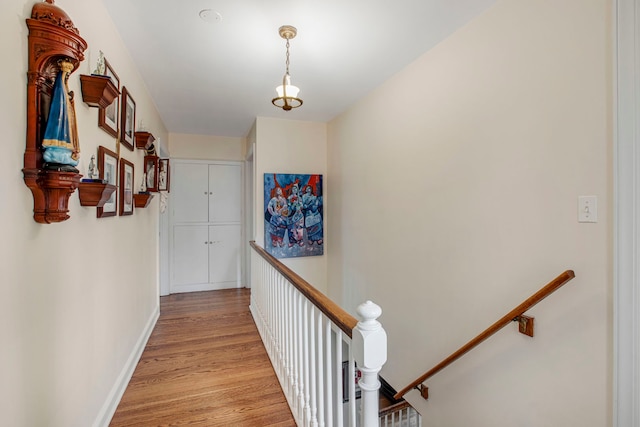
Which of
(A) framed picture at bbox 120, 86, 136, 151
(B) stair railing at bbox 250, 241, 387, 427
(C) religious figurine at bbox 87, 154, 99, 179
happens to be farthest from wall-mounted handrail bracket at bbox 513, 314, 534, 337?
(A) framed picture at bbox 120, 86, 136, 151

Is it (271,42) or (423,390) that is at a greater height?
(271,42)

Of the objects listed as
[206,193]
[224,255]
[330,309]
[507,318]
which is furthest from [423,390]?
[206,193]

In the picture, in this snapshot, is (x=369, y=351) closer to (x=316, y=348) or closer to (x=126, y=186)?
(x=316, y=348)

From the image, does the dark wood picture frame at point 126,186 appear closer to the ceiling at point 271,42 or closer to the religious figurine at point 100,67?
the religious figurine at point 100,67

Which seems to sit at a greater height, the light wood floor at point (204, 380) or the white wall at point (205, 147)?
the white wall at point (205, 147)

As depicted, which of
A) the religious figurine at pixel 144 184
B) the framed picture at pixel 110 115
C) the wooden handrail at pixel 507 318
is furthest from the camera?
the religious figurine at pixel 144 184

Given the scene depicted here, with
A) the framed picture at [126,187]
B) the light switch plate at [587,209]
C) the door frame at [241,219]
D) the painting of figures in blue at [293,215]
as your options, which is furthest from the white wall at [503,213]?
the door frame at [241,219]

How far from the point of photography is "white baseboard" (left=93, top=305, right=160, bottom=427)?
173cm

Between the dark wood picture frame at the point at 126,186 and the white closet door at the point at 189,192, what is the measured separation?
2.32 metres

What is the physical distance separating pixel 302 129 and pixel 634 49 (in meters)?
3.21

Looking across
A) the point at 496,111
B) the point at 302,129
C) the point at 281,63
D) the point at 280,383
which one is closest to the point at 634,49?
the point at 496,111

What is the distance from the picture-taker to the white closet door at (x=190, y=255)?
456 centimetres

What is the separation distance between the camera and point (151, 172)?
2.90 m

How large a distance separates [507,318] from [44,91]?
225 centimetres
